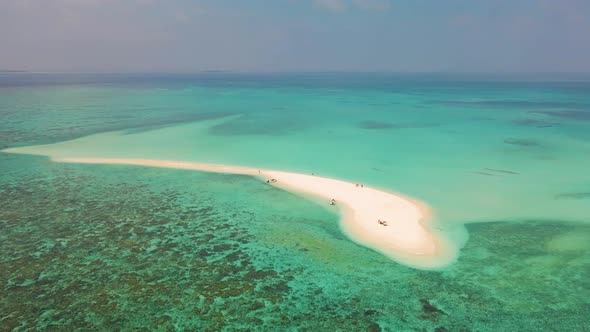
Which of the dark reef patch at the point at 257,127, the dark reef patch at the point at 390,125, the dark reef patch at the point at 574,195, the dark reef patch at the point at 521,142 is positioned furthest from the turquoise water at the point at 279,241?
the dark reef patch at the point at 390,125

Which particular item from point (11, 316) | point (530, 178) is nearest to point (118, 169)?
point (11, 316)

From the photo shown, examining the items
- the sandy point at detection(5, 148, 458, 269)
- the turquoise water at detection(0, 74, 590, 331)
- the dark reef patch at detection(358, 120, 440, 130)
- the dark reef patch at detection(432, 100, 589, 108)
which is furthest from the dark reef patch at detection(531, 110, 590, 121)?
the sandy point at detection(5, 148, 458, 269)

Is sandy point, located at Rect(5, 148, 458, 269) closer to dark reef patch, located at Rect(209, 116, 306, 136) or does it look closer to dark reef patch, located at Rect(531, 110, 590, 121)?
dark reef patch, located at Rect(209, 116, 306, 136)

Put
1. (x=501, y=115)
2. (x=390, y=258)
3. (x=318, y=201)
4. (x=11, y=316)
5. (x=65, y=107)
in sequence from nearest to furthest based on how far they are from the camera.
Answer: (x=11, y=316), (x=390, y=258), (x=318, y=201), (x=501, y=115), (x=65, y=107)

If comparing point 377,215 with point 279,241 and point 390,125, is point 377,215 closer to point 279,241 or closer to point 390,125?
point 279,241

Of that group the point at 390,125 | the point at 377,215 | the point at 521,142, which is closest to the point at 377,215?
the point at 377,215

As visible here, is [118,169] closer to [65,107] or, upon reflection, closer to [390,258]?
[390,258]
